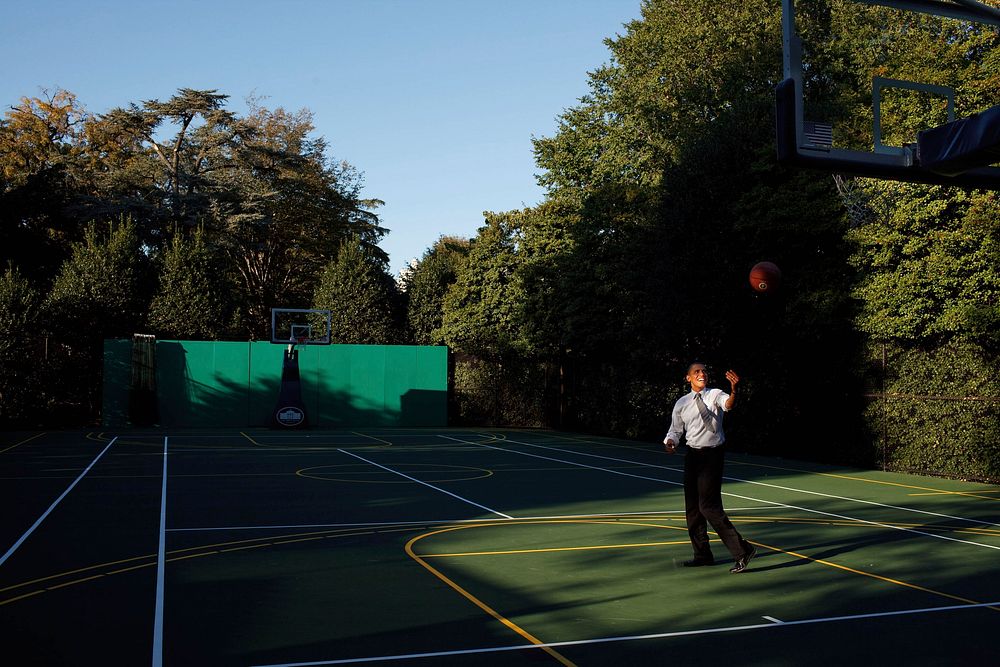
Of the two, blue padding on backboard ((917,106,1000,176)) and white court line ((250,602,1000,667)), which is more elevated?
blue padding on backboard ((917,106,1000,176))

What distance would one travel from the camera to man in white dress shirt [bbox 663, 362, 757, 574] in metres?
9.30

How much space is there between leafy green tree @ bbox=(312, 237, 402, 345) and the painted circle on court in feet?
71.1

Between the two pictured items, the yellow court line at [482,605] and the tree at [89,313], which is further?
the tree at [89,313]

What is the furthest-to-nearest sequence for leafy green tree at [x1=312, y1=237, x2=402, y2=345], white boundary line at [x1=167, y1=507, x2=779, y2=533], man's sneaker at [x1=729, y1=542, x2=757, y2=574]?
leafy green tree at [x1=312, y1=237, x2=402, y2=345] < white boundary line at [x1=167, y1=507, x2=779, y2=533] < man's sneaker at [x1=729, y1=542, x2=757, y2=574]

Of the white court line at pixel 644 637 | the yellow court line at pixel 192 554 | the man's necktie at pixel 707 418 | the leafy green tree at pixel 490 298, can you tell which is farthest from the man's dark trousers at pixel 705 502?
the leafy green tree at pixel 490 298

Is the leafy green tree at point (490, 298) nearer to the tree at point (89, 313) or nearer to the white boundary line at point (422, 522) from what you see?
the tree at point (89, 313)

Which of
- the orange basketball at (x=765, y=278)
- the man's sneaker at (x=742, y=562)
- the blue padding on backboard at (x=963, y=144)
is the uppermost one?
the blue padding on backboard at (x=963, y=144)

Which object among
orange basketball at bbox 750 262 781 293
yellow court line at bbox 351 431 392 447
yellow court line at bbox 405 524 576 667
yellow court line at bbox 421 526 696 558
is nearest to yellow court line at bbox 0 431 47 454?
yellow court line at bbox 351 431 392 447

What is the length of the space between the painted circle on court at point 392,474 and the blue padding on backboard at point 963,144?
11.5m

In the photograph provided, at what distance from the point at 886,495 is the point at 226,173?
140 feet

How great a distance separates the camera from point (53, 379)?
32.2 metres

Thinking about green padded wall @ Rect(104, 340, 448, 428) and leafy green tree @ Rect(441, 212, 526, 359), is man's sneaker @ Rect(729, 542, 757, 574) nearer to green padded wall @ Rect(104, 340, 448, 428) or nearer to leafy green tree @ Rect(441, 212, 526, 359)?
green padded wall @ Rect(104, 340, 448, 428)

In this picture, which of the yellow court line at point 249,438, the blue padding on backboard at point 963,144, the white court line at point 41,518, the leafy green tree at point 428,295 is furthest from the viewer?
the leafy green tree at point 428,295

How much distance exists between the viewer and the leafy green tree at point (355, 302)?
41.8 meters
